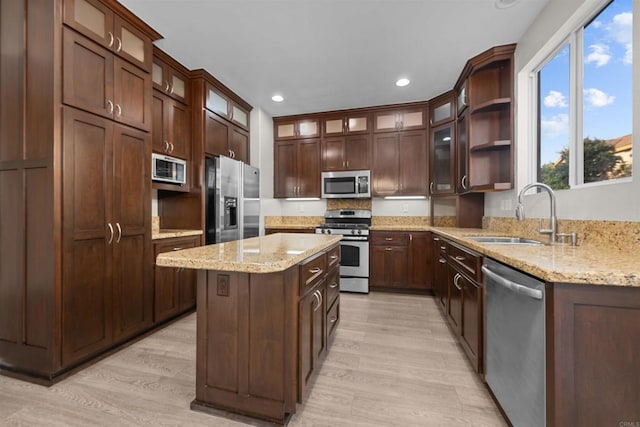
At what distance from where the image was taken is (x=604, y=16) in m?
1.75

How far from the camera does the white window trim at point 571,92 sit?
1.49 m

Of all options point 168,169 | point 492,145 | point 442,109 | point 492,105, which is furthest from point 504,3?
point 168,169

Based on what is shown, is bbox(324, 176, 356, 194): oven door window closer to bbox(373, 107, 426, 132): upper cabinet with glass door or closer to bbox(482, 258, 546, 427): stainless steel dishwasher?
bbox(373, 107, 426, 132): upper cabinet with glass door

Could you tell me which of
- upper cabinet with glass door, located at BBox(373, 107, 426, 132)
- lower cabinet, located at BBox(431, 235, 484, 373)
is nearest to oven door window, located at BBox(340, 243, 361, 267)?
lower cabinet, located at BBox(431, 235, 484, 373)

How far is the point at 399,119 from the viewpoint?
4227mm

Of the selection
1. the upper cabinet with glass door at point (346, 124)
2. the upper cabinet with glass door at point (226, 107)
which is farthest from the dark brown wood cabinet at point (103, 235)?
the upper cabinet with glass door at point (346, 124)

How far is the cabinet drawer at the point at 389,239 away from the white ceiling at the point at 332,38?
1.97 meters

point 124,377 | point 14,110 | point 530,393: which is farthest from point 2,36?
point 530,393

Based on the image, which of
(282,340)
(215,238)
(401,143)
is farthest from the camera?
(401,143)

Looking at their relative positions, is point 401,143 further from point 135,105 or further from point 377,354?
point 135,105

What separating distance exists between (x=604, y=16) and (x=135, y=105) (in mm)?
3477

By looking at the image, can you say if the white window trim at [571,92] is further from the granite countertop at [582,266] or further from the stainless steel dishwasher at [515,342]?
the stainless steel dishwasher at [515,342]

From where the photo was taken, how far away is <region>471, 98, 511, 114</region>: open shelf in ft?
9.07

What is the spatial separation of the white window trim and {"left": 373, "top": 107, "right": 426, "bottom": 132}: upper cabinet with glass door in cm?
154
